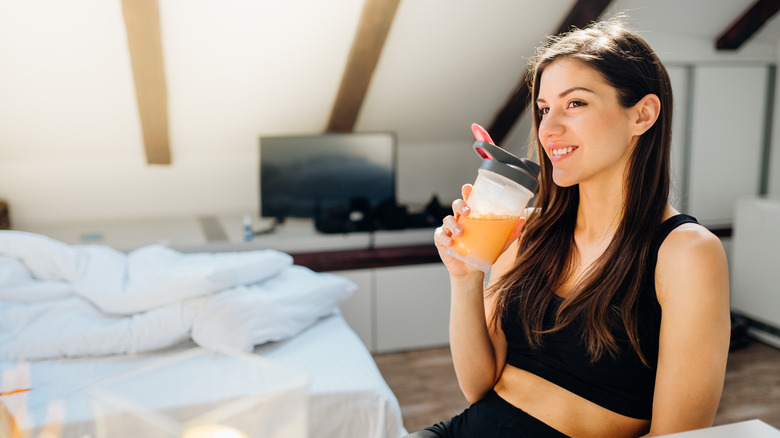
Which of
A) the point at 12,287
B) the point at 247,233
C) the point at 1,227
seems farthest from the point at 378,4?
the point at 1,227

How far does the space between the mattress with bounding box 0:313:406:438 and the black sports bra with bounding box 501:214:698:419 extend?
654 mm

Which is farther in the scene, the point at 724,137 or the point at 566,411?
the point at 724,137

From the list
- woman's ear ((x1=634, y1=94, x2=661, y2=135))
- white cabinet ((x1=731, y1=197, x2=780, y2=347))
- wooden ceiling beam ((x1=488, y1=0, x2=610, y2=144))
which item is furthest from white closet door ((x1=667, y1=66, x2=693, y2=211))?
woman's ear ((x1=634, y1=94, x2=661, y2=135))

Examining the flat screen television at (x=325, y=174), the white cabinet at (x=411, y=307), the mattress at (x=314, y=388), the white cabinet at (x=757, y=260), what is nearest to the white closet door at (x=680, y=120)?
the white cabinet at (x=757, y=260)

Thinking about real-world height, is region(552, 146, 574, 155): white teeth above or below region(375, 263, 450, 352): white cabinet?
above

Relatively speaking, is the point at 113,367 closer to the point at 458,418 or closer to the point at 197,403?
the point at 197,403

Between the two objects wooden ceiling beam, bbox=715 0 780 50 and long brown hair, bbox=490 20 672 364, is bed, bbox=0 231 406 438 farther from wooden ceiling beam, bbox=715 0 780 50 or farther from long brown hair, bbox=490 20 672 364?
wooden ceiling beam, bbox=715 0 780 50

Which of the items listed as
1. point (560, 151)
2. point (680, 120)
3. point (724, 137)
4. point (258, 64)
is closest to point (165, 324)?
point (560, 151)

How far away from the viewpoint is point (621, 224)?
45.8 inches

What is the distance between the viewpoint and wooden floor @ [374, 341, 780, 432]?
246 cm

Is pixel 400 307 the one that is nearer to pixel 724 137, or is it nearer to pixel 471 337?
pixel 471 337

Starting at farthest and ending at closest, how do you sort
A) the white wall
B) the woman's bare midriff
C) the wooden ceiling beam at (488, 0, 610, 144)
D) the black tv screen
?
1. the black tv screen
2. the wooden ceiling beam at (488, 0, 610, 144)
3. the white wall
4. the woman's bare midriff

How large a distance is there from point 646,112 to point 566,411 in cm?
56

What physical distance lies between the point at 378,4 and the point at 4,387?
6.55 feet
